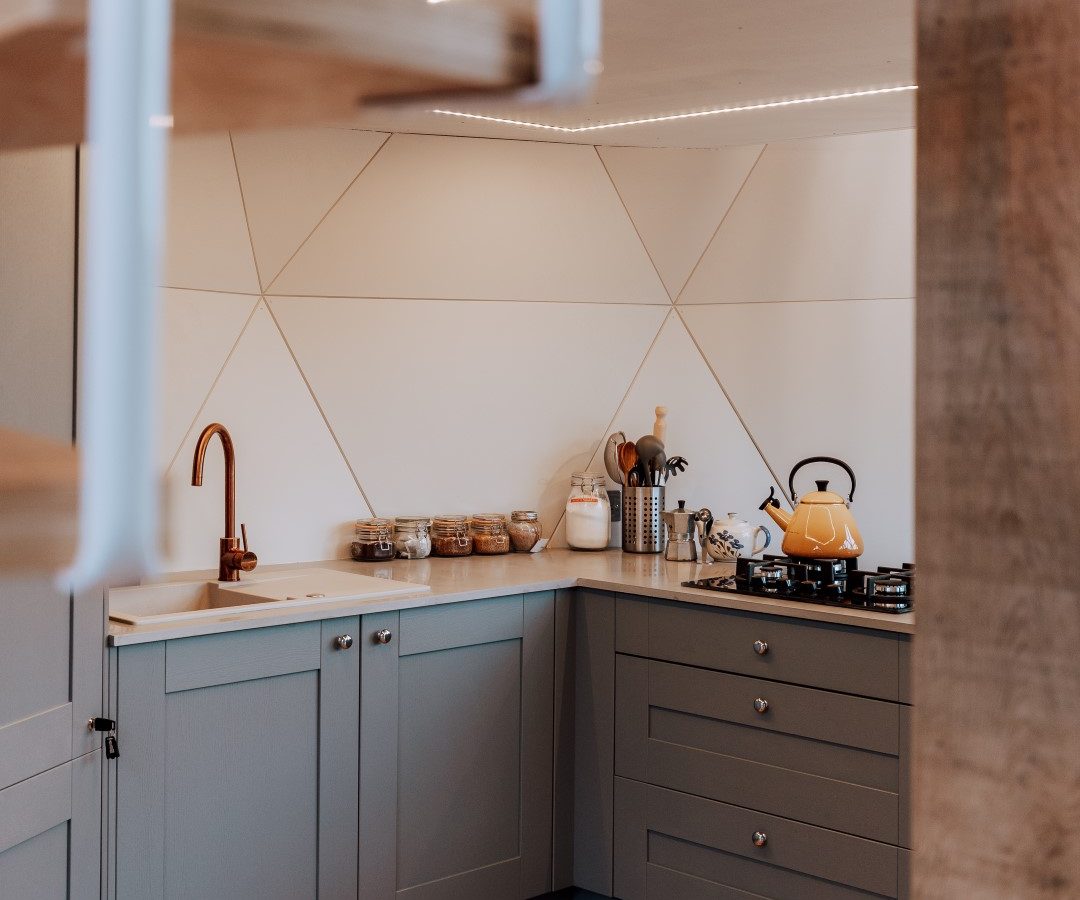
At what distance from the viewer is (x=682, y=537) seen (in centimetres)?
353

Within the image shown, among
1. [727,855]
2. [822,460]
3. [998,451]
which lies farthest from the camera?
[822,460]

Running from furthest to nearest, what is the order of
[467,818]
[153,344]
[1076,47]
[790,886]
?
1. [467,818]
2. [790,886]
3. [1076,47]
4. [153,344]

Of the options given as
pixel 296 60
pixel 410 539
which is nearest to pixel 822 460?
pixel 410 539

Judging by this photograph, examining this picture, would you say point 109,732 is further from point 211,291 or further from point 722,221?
point 722,221

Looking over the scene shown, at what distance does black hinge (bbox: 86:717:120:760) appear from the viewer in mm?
2217

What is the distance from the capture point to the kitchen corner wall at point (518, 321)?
128 inches

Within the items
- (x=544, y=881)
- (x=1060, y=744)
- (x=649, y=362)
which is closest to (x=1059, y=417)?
(x=1060, y=744)

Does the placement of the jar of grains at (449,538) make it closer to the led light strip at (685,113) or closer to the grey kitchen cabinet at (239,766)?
the grey kitchen cabinet at (239,766)

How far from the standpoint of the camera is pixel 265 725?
8.41ft

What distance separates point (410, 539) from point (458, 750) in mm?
731

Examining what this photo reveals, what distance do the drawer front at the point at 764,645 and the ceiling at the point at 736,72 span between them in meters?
1.26

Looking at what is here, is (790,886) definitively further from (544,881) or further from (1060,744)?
(1060,744)

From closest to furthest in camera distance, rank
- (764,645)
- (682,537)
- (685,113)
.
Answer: (764,645)
(685,113)
(682,537)

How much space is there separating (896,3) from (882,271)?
1278 mm
